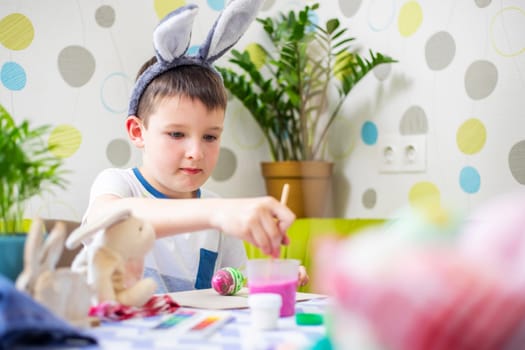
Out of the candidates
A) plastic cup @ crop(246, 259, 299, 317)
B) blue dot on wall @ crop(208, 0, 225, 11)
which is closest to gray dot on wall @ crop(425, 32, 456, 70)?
blue dot on wall @ crop(208, 0, 225, 11)

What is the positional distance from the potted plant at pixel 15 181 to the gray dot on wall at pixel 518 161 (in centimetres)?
150

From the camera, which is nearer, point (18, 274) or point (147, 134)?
point (18, 274)

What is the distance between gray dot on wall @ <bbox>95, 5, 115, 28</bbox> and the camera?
2.14 meters

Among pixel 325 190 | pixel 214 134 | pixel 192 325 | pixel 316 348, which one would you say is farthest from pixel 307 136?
pixel 316 348

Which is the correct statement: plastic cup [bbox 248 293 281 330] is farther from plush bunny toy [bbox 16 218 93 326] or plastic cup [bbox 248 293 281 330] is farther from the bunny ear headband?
the bunny ear headband

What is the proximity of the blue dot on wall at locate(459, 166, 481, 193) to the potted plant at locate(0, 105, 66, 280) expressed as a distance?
1510 mm

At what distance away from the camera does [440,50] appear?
208 cm

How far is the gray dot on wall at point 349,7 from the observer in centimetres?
235

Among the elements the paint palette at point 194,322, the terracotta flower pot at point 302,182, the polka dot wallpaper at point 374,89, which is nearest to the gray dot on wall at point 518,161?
the polka dot wallpaper at point 374,89

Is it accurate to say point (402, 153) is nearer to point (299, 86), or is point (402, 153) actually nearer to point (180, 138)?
point (299, 86)

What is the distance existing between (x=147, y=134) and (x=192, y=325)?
2.82 feet

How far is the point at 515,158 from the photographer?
1.88 meters

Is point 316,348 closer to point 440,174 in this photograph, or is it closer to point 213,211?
point 213,211

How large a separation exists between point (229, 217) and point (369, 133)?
4.85 ft
